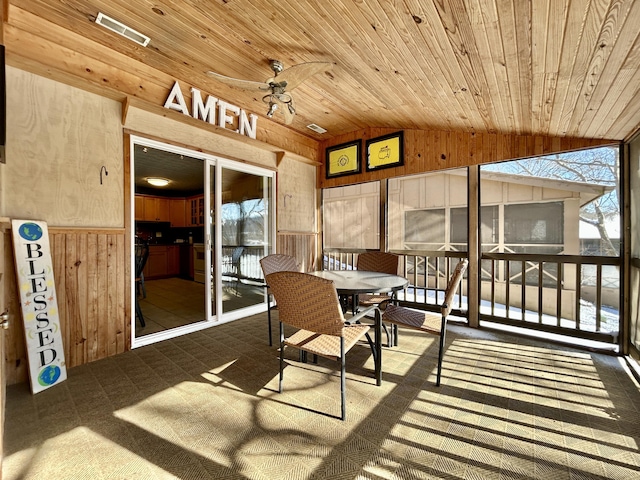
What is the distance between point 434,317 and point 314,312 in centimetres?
131

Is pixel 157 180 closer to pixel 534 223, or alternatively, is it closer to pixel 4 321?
pixel 4 321

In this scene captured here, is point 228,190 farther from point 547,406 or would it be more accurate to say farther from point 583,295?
point 583,295

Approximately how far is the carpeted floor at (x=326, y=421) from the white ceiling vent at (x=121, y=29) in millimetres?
2922

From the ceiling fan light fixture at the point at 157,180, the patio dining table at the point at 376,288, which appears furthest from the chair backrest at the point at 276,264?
the ceiling fan light fixture at the point at 157,180

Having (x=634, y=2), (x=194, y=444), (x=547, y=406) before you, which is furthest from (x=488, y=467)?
(x=634, y=2)

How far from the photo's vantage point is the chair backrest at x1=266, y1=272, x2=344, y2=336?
67.0 inches

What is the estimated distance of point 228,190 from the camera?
12.8 feet

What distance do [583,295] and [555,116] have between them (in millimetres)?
2927

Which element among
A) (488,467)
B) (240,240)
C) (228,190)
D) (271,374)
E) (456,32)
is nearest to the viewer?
(488,467)

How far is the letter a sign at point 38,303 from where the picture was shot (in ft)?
6.99

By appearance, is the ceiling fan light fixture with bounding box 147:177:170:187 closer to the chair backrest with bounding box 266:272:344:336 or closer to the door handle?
the chair backrest with bounding box 266:272:344:336

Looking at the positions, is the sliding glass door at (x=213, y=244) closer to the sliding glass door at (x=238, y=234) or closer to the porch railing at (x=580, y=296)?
the sliding glass door at (x=238, y=234)

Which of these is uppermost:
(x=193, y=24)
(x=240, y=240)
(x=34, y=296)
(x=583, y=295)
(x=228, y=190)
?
(x=193, y=24)

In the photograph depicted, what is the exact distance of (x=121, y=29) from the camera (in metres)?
2.36
